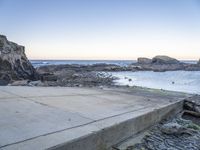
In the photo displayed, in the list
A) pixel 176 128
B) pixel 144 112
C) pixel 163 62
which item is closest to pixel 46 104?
pixel 144 112

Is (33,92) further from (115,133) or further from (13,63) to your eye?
(13,63)

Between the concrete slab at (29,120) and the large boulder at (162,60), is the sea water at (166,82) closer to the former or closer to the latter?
the concrete slab at (29,120)

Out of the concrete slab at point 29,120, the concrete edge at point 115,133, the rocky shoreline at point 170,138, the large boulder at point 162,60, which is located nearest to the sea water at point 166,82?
the rocky shoreline at point 170,138

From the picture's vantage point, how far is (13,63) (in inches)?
774

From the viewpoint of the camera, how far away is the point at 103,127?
3.42 m

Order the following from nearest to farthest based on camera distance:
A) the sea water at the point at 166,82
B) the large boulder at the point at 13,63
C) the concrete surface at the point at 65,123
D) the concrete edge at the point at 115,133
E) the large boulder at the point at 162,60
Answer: the concrete surface at the point at 65,123 < the concrete edge at the point at 115,133 < the sea water at the point at 166,82 < the large boulder at the point at 13,63 < the large boulder at the point at 162,60

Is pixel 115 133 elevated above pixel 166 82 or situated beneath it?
elevated above

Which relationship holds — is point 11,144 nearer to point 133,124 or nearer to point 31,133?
point 31,133

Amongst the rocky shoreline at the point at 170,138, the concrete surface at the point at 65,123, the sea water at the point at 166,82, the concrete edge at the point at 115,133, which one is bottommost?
the sea water at the point at 166,82

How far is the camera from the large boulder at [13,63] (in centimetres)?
1861

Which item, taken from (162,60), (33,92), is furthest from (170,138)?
(162,60)

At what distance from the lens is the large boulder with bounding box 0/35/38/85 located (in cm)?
1861

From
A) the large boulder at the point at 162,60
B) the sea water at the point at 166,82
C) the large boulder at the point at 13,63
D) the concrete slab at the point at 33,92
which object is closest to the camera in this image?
the concrete slab at the point at 33,92

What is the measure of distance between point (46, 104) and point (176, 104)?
3584mm
